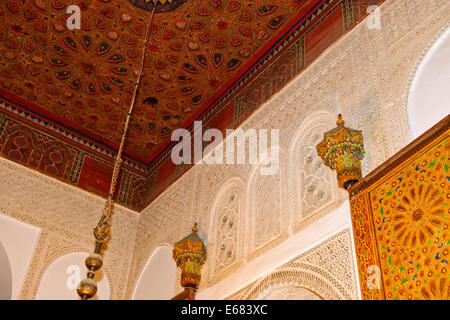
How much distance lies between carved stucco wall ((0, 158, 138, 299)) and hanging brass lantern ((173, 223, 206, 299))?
1.74 m

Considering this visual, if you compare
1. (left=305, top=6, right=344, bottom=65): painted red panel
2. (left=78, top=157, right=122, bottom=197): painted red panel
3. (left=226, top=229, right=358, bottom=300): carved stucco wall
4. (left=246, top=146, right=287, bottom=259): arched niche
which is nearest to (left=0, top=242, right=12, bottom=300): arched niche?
(left=78, top=157, right=122, bottom=197): painted red panel

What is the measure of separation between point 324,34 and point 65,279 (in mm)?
3334

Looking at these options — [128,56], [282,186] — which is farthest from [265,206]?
[128,56]

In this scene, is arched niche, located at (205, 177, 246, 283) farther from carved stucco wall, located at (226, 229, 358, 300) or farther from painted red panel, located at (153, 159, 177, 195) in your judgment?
painted red panel, located at (153, 159, 177, 195)

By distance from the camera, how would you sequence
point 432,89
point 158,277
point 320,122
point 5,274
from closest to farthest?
point 432,89 < point 320,122 < point 5,274 < point 158,277

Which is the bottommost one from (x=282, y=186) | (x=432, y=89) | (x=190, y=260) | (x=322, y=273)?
(x=322, y=273)

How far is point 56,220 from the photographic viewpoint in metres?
5.45

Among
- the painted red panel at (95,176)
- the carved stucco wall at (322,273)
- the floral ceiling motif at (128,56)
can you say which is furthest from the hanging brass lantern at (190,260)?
the painted red panel at (95,176)

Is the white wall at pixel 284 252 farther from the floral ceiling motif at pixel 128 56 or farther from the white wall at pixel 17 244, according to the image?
the floral ceiling motif at pixel 128 56

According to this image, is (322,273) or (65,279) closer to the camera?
(322,273)

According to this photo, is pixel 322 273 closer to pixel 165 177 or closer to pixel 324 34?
pixel 324 34

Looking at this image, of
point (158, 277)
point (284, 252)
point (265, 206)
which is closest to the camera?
point (284, 252)

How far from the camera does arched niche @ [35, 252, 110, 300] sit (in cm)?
517

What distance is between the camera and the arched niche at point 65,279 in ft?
17.0
